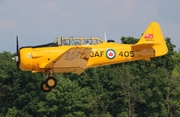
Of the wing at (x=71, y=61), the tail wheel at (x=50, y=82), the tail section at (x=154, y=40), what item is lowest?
the tail wheel at (x=50, y=82)

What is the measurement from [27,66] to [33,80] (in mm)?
33119

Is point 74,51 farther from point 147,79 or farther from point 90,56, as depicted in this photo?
point 147,79

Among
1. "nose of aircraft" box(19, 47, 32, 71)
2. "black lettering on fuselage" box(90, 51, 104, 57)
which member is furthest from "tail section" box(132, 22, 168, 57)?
"nose of aircraft" box(19, 47, 32, 71)

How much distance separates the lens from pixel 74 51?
1069 inches

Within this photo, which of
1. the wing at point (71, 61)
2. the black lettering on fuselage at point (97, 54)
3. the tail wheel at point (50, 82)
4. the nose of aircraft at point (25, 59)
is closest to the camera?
the wing at point (71, 61)

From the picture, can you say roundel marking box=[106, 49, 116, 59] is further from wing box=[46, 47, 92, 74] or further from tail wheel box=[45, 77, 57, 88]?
tail wheel box=[45, 77, 57, 88]

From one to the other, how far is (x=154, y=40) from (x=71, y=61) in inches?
246

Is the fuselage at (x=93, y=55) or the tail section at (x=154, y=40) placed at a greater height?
the tail section at (x=154, y=40)

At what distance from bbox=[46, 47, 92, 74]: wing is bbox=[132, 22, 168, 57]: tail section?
3729mm

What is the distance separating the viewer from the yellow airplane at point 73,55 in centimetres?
2798

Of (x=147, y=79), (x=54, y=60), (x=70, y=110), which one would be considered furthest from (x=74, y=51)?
(x=147, y=79)

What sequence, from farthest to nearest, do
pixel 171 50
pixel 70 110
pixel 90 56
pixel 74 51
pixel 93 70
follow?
pixel 171 50, pixel 93 70, pixel 70 110, pixel 90 56, pixel 74 51

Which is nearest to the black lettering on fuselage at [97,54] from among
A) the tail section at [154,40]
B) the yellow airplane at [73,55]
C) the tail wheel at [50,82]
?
the yellow airplane at [73,55]

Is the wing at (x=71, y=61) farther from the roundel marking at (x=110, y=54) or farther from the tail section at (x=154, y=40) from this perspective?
the tail section at (x=154, y=40)
